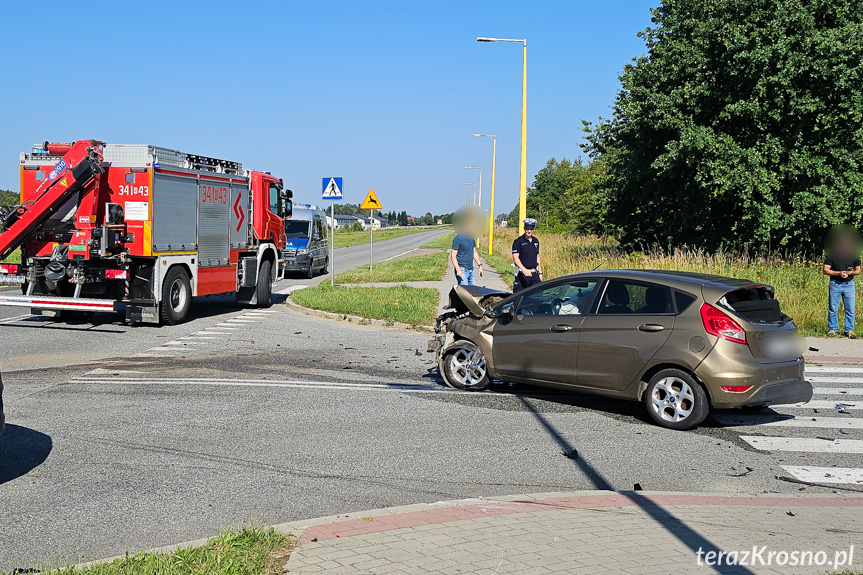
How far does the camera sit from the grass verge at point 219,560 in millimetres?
4141

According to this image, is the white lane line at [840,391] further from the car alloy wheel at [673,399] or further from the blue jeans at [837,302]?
the blue jeans at [837,302]

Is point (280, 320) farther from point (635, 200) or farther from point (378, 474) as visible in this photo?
point (635, 200)

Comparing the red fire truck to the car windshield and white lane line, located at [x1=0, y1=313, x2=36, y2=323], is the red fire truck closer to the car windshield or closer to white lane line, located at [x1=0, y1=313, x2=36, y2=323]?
white lane line, located at [x1=0, y1=313, x2=36, y2=323]

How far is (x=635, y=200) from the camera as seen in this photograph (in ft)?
97.5

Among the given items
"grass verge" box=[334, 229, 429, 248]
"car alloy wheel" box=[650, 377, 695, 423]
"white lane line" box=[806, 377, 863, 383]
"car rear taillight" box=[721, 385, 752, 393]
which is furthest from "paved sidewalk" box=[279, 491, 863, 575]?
"grass verge" box=[334, 229, 429, 248]

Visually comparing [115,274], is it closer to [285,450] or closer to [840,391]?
[285,450]

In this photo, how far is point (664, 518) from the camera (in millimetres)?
5207

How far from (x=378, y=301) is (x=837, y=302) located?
942 centimetres

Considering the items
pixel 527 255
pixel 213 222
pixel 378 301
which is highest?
pixel 213 222

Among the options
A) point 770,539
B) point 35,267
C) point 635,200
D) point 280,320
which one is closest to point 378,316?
point 280,320

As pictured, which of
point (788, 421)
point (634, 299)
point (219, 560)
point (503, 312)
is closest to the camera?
point (219, 560)

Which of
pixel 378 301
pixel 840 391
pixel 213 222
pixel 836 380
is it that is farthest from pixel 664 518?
pixel 378 301

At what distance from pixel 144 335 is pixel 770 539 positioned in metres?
12.2

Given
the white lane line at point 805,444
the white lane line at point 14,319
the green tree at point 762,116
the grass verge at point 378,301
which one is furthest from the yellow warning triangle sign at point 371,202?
the white lane line at point 805,444
